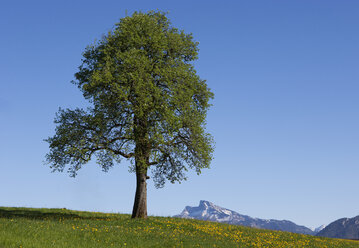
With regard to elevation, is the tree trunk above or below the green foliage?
below

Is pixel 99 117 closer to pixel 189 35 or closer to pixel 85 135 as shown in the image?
pixel 85 135

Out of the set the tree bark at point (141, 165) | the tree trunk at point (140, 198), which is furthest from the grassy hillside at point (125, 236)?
the tree bark at point (141, 165)

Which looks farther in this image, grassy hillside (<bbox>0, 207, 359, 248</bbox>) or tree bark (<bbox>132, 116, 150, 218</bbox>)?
tree bark (<bbox>132, 116, 150, 218</bbox>)

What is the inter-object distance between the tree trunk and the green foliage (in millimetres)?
929

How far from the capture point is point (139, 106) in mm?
33969

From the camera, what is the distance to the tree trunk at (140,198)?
1396 inches

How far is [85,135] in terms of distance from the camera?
35.4 m

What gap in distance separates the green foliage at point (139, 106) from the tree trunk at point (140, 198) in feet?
3.05

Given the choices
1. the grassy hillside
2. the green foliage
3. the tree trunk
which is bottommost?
the grassy hillside

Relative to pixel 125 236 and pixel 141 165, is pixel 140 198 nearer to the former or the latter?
pixel 141 165

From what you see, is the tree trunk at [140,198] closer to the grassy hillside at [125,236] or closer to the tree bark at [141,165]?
the tree bark at [141,165]

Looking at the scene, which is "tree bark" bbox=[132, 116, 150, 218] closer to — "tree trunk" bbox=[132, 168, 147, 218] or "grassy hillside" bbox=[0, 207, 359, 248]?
"tree trunk" bbox=[132, 168, 147, 218]

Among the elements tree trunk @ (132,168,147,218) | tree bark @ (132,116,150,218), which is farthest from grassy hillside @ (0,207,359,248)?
tree bark @ (132,116,150,218)

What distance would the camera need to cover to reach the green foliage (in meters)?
33.8
